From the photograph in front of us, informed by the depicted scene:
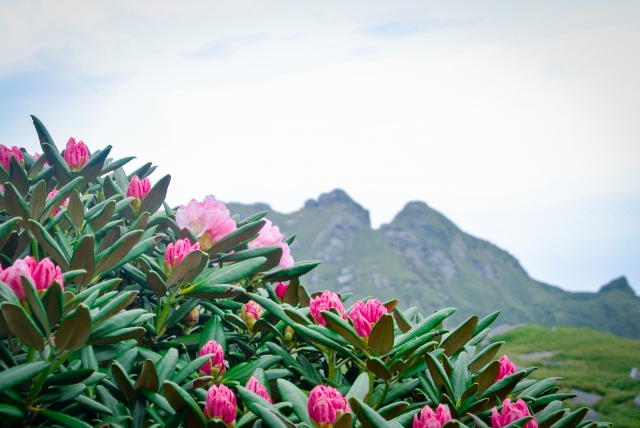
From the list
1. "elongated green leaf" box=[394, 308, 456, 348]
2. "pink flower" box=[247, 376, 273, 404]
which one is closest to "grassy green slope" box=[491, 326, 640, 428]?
"elongated green leaf" box=[394, 308, 456, 348]

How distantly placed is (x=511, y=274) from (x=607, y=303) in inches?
860

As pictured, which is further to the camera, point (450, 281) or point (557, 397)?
point (450, 281)

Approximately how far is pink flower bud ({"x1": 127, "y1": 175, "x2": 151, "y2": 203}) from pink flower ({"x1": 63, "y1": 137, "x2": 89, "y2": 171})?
0.22 meters

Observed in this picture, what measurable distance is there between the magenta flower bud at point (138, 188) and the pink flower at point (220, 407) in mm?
838

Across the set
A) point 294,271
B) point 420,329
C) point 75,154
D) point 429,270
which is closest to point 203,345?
point 294,271

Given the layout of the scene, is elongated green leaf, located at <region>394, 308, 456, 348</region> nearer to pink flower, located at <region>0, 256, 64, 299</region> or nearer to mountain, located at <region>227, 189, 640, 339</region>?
pink flower, located at <region>0, 256, 64, 299</region>

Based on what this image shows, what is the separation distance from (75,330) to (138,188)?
0.77 metres

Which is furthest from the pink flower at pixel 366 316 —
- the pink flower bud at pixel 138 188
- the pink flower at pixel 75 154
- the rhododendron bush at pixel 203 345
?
the pink flower at pixel 75 154

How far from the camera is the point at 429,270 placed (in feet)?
284

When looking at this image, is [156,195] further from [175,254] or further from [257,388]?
[257,388]

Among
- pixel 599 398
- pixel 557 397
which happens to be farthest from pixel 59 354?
pixel 599 398

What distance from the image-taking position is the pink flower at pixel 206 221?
4.83ft

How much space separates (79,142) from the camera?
1.70 metres

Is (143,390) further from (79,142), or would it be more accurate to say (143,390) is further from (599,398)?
(599,398)
